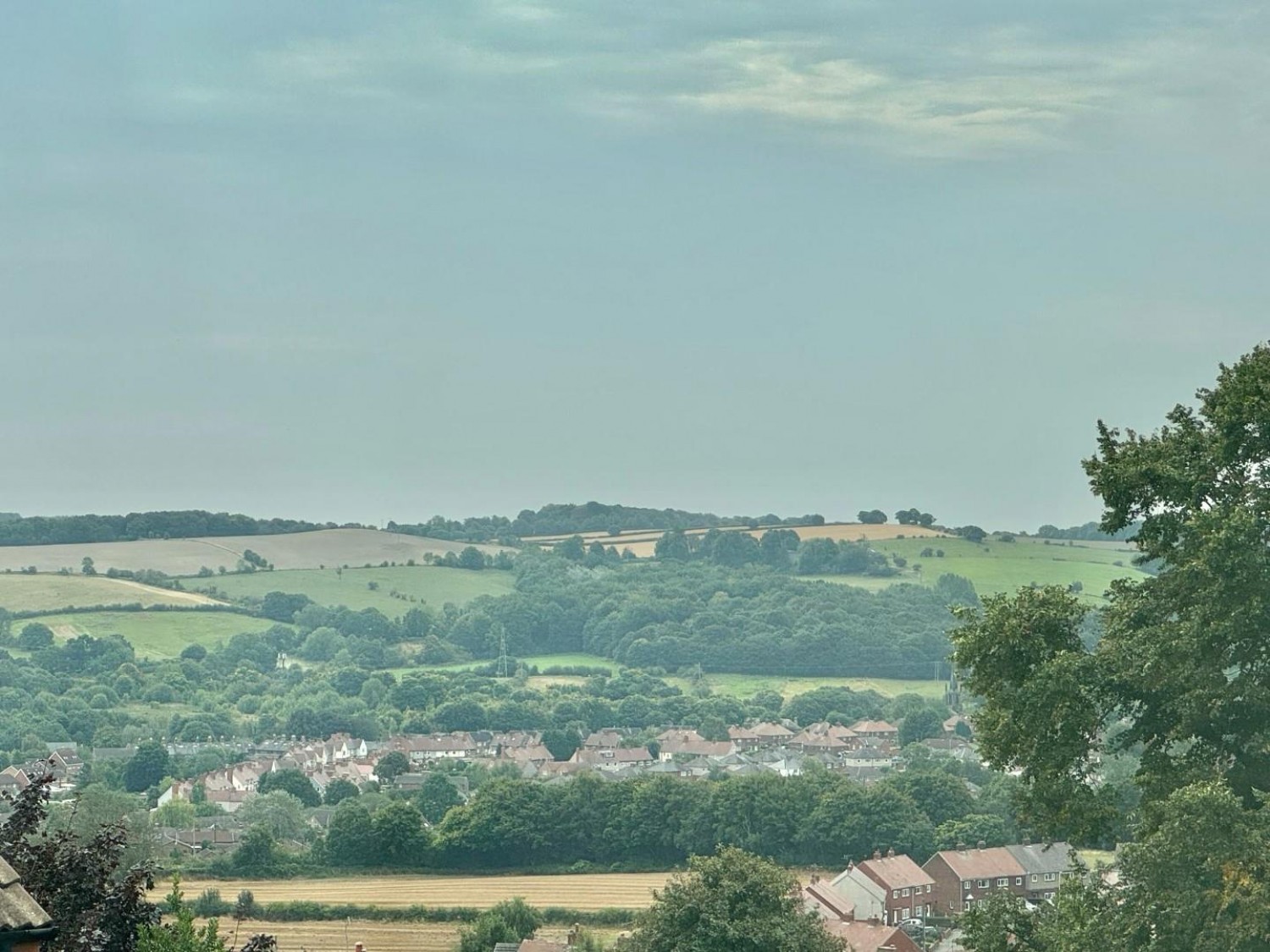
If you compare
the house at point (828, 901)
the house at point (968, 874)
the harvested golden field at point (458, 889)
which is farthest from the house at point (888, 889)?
the harvested golden field at point (458, 889)

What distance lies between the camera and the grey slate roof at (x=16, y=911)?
953cm

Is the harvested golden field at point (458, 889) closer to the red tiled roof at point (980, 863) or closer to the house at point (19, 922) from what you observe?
the red tiled roof at point (980, 863)

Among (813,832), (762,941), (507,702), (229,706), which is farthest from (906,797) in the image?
(229,706)

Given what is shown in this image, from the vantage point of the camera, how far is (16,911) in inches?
380

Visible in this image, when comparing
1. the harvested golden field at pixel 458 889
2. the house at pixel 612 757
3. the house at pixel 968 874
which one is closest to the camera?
the harvested golden field at pixel 458 889

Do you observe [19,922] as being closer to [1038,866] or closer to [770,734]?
[1038,866]

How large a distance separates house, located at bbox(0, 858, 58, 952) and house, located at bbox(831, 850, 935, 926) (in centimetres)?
6169

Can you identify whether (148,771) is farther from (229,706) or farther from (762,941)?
(762,941)

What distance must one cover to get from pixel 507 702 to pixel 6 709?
1785 inches

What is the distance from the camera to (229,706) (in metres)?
184

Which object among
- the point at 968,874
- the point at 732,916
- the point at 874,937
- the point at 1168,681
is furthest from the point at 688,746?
the point at 1168,681

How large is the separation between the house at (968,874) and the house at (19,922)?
6843 centimetres

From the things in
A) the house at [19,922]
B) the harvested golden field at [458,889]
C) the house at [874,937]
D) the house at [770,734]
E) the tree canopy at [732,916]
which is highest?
the house at [19,922]

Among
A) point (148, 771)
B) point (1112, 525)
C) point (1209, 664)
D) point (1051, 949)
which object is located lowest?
point (148, 771)
